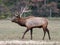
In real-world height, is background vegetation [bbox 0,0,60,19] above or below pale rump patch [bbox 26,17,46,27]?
below

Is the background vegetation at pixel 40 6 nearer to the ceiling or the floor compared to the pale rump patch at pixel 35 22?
nearer to the floor

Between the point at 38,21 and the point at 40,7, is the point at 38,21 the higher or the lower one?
the higher one

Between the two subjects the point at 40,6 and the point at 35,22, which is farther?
the point at 40,6

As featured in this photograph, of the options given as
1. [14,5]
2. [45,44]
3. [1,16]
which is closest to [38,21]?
[45,44]

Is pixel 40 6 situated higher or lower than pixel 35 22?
lower

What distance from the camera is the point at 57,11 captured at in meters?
47.9

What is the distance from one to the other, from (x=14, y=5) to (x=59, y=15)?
25.0ft

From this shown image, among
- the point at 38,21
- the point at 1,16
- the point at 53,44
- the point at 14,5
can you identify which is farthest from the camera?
the point at 14,5

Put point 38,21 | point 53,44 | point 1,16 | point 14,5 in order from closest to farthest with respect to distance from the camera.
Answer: point 53,44 < point 38,21 < point 1,16 < point 14,5

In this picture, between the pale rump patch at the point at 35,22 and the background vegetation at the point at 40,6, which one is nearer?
the pale rump patch at the point at 35,22

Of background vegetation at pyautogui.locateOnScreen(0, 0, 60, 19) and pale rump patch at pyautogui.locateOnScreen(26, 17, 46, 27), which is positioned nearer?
pale rump patch at pyautogui.locateOnScreen(26, 17, 46, 27)

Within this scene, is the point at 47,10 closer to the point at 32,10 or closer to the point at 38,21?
the point at 32,10

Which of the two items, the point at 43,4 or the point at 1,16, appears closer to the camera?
the point at 1,16

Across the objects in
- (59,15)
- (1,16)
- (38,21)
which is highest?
(38,21)
